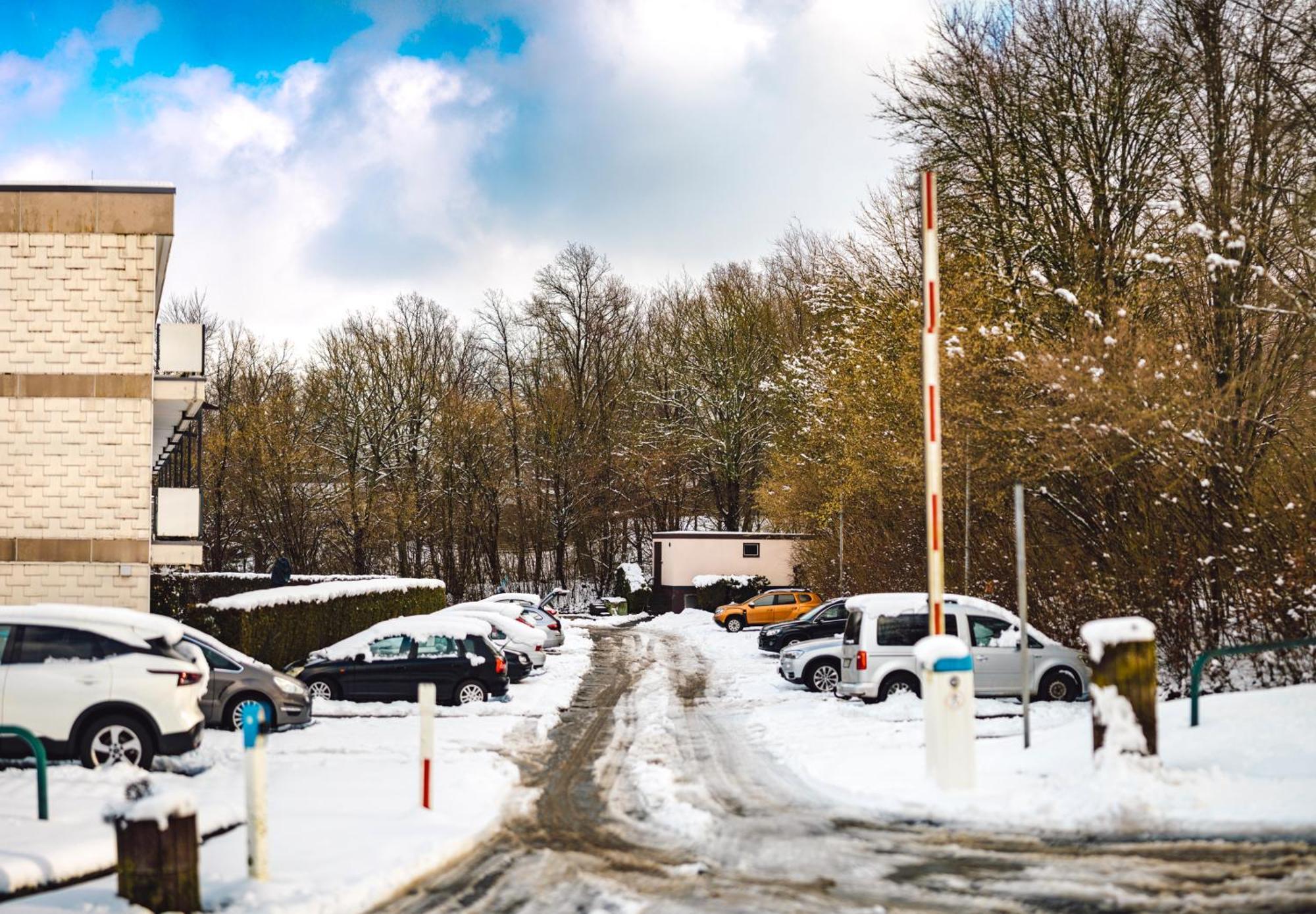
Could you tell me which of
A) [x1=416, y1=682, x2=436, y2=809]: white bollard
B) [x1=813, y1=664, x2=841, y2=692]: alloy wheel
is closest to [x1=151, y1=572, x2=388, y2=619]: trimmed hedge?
[x1=813, y1=664, x2=841, y2=692]: alloy wheel

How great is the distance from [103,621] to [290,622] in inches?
432

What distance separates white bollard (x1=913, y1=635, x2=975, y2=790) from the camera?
10680 mm

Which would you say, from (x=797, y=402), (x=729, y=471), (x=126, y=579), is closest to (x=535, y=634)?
(x=126, y=579)

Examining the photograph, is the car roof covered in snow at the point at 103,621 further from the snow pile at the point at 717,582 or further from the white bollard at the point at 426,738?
the snow pile at the point at 717,582

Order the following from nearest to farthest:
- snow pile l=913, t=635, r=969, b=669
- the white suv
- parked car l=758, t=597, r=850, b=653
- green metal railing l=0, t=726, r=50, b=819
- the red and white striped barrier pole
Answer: green metal railing l=0, t=726, r=50, b=819 < snow pile l=913, t=635, r=969, b=669 < the red and white striped barrier pole < the white suv < parked car l=758, t=597, r=850, b=653

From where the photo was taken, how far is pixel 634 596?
55.6 metres

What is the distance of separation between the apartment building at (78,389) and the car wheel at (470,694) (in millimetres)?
5760

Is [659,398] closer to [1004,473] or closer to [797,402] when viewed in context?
[797,402]

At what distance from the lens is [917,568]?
97.2 feet

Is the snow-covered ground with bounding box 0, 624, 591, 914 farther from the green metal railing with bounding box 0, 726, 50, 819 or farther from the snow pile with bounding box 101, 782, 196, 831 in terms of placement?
the snow pile with bounding box 101, 782, 196, 831

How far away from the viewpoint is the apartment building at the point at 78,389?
20.2 m

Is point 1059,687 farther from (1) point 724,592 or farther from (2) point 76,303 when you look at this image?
(1) point 724,592

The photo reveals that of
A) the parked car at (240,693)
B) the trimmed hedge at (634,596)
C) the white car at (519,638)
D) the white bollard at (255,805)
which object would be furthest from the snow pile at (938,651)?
the trimmed hedge at (634,596)

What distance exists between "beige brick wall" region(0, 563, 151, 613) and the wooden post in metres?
15.9
